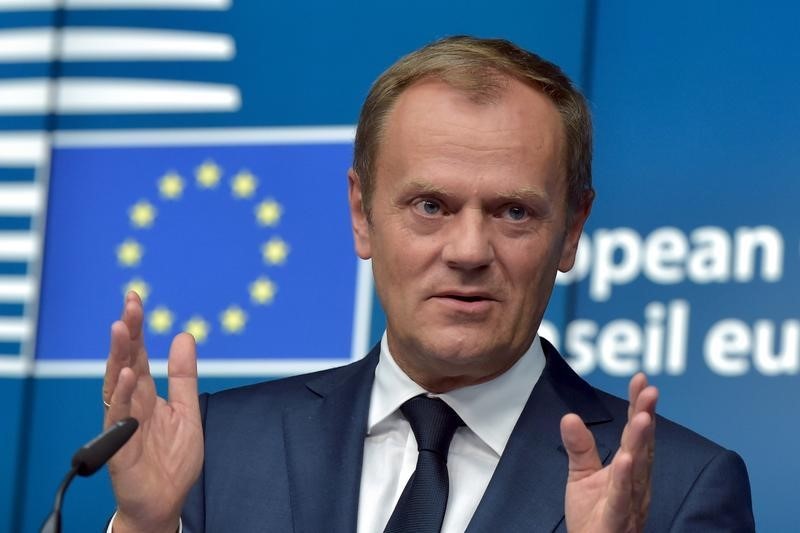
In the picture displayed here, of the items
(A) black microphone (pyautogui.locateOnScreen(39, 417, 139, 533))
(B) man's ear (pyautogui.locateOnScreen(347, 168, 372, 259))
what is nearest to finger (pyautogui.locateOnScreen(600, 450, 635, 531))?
(A) black microphone (pyautogui.locateOnScreen(39, 417, 139, 533))

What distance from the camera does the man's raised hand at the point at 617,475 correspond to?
195cm

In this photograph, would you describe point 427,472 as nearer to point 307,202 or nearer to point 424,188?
point 424,188

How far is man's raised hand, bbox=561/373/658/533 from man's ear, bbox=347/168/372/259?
70 centimetres

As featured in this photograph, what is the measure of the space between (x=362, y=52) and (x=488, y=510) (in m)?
1.73

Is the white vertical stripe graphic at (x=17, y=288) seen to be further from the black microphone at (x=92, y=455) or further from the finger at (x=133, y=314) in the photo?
the black microphone at (x=92, y=455)

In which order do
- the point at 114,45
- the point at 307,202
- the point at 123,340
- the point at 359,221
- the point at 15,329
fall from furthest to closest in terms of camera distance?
the point at 114,45
the point at 15,329
the point at 307,202
the point at 359,221
the point at 123,340

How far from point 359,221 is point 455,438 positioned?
17.6 inches

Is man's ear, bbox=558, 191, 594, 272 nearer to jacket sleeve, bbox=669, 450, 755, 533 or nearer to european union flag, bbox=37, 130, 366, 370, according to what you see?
jacket sleeve, bbox=669, 450, 755, 533

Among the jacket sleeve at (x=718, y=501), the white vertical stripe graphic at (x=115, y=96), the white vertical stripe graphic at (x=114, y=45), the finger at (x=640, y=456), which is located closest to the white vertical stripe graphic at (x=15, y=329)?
the white vertical stripe graphic at (x=115, y=96)

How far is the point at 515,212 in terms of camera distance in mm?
2443

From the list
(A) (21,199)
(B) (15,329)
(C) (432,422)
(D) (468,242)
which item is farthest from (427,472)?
(A) (21,199)

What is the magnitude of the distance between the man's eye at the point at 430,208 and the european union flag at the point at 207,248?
1198 mm

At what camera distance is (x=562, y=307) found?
345cm

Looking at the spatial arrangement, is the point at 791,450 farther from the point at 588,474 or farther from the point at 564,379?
the point at 588,474
